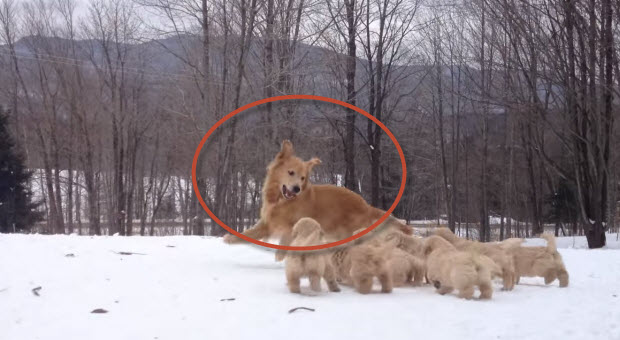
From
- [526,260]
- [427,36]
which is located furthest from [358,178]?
[427,36]

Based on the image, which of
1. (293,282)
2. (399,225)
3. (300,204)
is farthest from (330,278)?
(399,225)

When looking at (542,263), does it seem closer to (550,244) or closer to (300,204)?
(550,244)

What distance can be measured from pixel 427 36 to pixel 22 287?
19.5m

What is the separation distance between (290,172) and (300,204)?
1.14ft

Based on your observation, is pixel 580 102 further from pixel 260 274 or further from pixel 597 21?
pixel 260 274

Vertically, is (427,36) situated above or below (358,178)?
above

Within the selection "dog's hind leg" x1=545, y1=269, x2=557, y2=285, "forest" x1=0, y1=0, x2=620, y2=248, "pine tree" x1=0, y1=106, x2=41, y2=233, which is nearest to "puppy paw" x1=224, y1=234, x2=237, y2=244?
"forest" x1=0, y1=0, x2=620, y2=248

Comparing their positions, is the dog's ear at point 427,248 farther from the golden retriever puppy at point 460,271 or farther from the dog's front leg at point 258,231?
the dog's front leg at point 258,231

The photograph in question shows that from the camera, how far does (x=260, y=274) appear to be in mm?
5801

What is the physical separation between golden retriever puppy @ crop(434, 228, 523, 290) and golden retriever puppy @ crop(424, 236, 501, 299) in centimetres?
21

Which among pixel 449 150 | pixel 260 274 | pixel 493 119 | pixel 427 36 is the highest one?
pixel 427 36

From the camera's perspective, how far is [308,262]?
4926 mm

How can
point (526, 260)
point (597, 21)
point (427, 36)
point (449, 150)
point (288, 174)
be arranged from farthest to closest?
1. point (427, 36)
2. point (449, 150)
3. point (597, 21)
4. point (526, 260)
5. point (288, 174)

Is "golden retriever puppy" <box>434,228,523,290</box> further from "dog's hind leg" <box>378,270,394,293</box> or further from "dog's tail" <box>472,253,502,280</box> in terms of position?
"dog's hind leg" <box>378,270,394,293</box>
